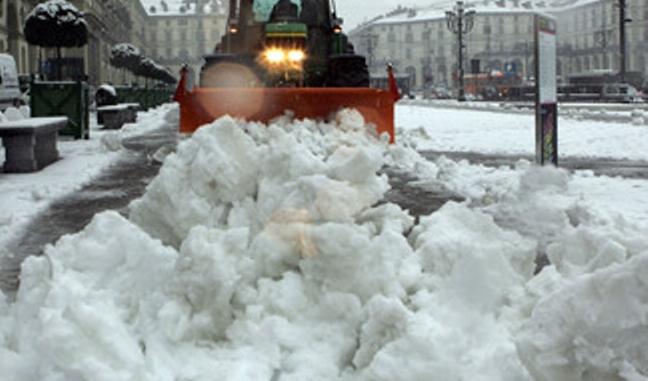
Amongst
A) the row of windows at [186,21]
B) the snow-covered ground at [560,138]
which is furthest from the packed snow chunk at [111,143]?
the row of windows at [186,21]

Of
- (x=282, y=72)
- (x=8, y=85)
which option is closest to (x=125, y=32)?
(x=8, y=85)

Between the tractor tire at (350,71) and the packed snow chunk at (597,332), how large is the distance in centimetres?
992

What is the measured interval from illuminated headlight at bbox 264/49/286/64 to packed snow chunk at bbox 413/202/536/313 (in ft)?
28.2

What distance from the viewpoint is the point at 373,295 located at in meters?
3.37

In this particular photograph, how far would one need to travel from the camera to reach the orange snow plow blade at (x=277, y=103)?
10781 mm

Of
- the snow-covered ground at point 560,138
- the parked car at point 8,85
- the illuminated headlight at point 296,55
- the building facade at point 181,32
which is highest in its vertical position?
the building facade at point 181,32

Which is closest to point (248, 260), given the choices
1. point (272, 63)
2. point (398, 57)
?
point (272, 63)

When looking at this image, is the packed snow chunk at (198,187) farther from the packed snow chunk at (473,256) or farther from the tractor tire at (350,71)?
the tractor tire at (350,71)

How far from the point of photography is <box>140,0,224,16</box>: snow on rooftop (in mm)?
133325

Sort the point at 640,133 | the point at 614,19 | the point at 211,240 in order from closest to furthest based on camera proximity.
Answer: the point at 211,240, the point at 640,133, the point at 614,19

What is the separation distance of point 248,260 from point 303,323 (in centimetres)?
43

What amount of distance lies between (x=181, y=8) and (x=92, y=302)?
13715 centimetres

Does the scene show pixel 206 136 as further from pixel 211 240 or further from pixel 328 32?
pixel 328 32

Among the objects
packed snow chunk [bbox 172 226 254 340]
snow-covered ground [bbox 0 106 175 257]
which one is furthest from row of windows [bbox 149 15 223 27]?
packed snow chunk [bbox 172 226 254 340]
